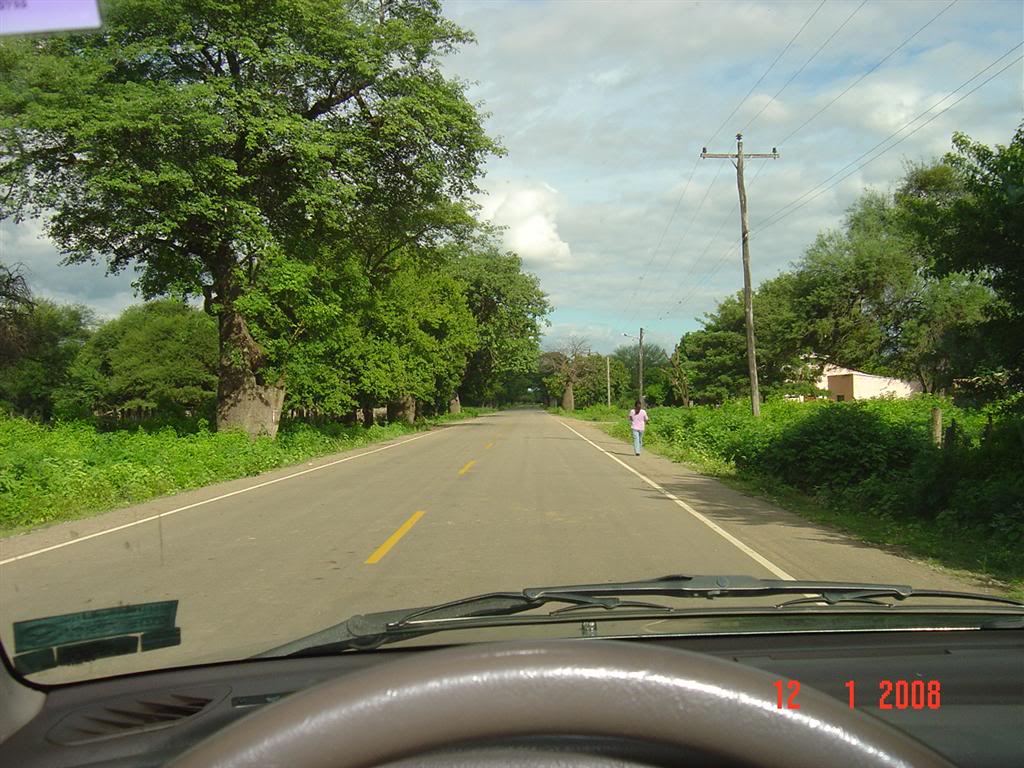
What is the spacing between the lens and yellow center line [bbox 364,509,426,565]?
27.6 feet

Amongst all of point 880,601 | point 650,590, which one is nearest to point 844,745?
point 650,590

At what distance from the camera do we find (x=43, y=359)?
50688mm

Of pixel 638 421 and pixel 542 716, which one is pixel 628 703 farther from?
pixel 638 421

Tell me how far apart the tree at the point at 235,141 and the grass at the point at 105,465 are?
10.4 ft

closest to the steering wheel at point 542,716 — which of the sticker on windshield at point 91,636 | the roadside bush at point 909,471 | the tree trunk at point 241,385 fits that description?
the sticker on windshield at point 91,636

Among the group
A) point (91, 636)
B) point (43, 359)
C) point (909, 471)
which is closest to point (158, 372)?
point (43, 359)

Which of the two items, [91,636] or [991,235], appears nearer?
[91,636]

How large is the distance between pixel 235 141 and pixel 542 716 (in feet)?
73.3

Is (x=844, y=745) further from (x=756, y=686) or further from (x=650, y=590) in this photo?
(x=650, y=590)

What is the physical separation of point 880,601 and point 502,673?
3.03 meters

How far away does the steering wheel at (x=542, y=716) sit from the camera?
1126 millimetres

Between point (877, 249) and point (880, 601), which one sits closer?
point (880, 601)

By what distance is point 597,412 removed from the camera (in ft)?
253

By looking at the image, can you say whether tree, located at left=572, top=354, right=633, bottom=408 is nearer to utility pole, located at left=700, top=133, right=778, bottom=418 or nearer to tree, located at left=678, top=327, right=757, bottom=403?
tree, located at left=678, top=327, right=757, bottom=403
